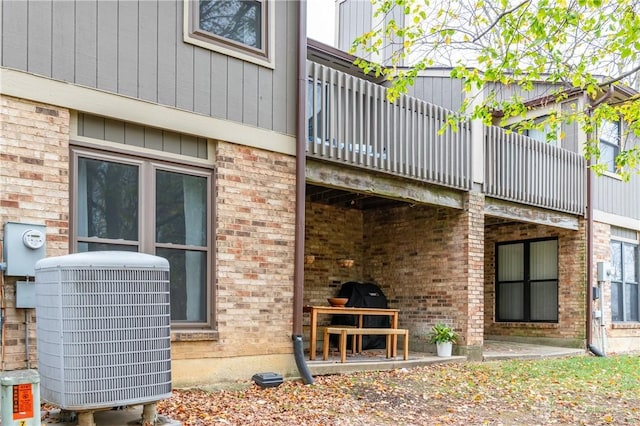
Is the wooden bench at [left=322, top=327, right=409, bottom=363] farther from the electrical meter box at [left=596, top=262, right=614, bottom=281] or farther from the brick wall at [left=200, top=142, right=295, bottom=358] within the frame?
the electrical meter box at [left=596, top=262, right=614, bottom=281]

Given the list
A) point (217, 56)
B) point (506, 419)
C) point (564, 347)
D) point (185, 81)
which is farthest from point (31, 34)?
point (564, 347)

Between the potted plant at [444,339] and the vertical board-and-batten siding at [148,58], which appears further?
the potted plant at [444,339]

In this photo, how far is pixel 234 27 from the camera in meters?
7.35

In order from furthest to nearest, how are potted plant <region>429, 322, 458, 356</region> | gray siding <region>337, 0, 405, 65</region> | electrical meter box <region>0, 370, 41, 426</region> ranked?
gray siding <region>337, 0, 405, 65</region>, potted plant <region>429, 322, 458, 356</region>, electrical meter box <region>0, 370, 41, 426</region>

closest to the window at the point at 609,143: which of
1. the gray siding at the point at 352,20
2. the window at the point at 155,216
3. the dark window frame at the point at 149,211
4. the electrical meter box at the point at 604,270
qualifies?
the electrical meter box at the point at 604,270

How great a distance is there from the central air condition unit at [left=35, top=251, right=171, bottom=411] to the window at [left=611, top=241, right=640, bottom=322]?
12064 mm

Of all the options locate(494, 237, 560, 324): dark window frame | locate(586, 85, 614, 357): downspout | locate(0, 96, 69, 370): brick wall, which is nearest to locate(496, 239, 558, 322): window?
locate(494, 237, 560, 324): dark window frame

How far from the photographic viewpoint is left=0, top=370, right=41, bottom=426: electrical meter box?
13.2 feet

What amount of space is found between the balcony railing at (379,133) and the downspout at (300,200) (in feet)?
1.38

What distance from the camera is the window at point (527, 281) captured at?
13.6m

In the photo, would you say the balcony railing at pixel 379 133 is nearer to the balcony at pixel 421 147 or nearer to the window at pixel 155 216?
the balcony at pixel 421 147

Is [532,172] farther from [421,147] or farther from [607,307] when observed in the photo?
[607,307]

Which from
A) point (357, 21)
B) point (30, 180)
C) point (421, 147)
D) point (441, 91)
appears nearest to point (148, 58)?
point (30, 180)

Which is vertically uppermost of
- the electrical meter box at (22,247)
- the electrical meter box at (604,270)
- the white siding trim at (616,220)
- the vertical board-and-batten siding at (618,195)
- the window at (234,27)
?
the window at (234,27)
